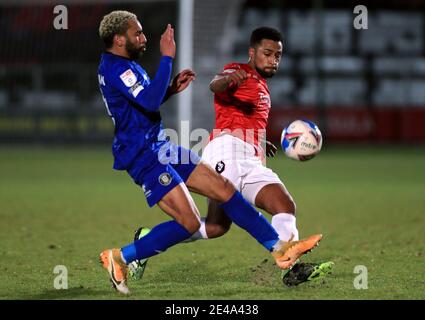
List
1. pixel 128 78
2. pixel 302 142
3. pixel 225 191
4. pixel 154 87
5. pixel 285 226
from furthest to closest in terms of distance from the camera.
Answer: pixel 302 142
pixel 285 226
pixel 225 191
pixel 128 78
pixel 154 87

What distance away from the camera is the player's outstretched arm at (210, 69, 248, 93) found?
19.4 ft

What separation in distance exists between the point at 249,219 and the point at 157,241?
66 centimetres

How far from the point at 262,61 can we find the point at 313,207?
5085mm

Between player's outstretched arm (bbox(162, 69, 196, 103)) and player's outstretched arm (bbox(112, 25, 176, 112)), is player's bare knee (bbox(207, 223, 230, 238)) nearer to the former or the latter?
player's outstretched arm (bbox(162, 69, 196, 103))

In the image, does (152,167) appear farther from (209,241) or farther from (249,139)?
(209,241)

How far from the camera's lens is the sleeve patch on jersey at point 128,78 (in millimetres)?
5605

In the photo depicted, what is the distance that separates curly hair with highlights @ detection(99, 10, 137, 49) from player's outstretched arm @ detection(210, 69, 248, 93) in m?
0.77

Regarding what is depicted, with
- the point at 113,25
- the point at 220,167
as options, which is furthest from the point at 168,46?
the point at 220,167

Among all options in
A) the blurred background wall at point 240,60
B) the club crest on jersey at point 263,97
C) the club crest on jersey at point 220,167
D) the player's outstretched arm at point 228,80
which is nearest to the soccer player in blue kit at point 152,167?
the player's outstretched arm at point 228,80

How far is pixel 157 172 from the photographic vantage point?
572 centimetres

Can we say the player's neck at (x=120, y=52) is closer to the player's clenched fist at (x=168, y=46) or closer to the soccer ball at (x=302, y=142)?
the player's clenched fist at (x=168, y=46)

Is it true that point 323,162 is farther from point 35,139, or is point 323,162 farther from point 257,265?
point 257,265

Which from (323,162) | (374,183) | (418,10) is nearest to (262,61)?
(374,183)

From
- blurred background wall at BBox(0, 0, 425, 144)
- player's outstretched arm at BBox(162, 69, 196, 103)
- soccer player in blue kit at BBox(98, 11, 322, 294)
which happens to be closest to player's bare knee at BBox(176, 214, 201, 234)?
soccer player in blue kit at BBox(98, 11, 322, 294)
